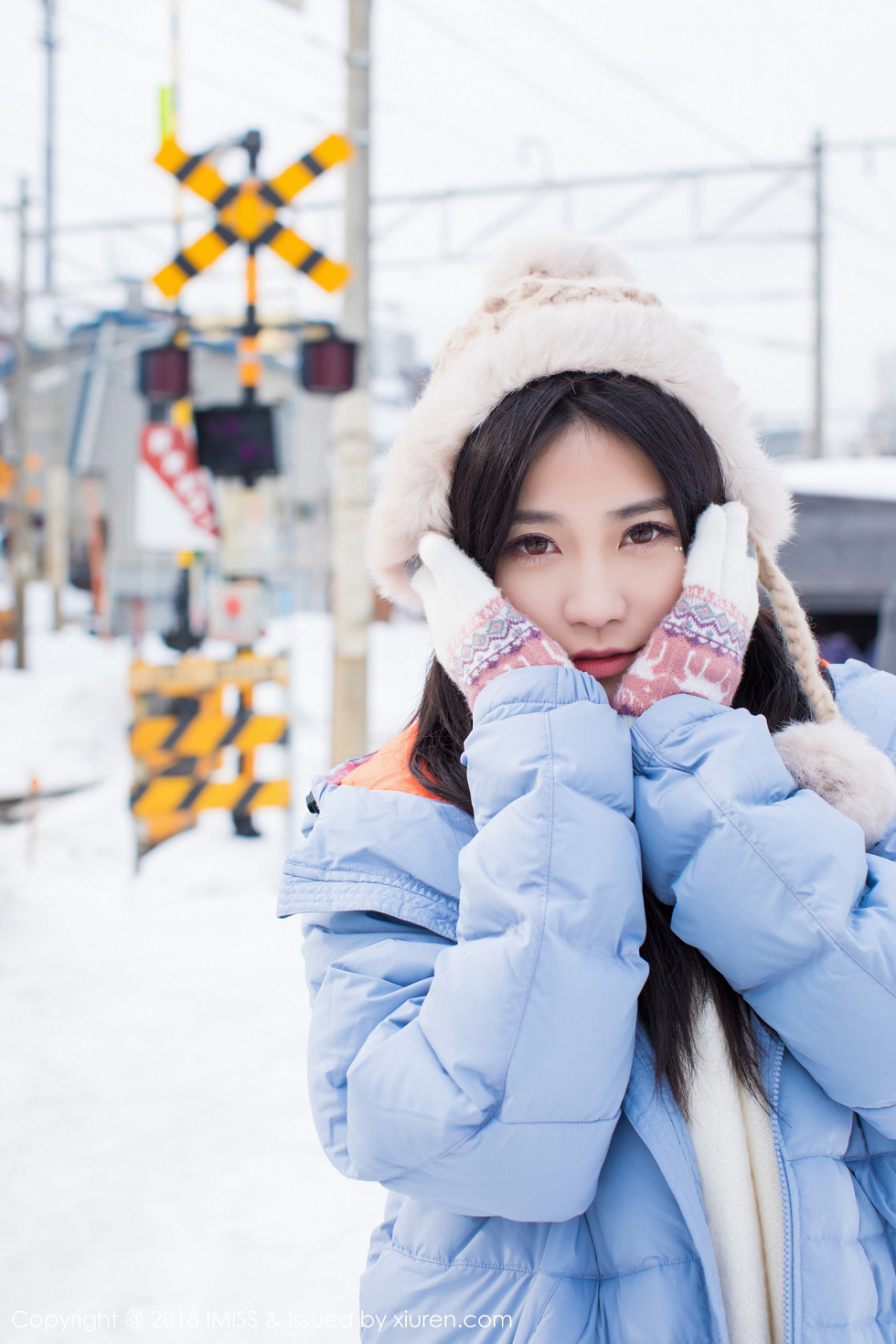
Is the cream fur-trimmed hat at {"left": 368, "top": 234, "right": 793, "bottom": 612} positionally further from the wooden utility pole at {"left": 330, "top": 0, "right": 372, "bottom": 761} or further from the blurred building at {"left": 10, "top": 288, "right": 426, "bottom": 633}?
the blurred building at {"left": 10, "top": 288, "right": 426, "bottom": 633}

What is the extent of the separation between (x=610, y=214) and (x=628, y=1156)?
32.5ft

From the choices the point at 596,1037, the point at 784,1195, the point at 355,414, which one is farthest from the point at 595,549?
the point at 355,414

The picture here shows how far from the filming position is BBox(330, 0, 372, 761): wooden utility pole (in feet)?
16.5

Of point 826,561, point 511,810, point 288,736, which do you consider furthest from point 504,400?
point 826,561

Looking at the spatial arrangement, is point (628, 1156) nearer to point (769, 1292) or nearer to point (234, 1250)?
point (769, 1292)

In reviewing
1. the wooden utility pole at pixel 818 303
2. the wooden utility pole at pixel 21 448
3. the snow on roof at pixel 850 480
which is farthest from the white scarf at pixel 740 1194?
the wooden utility pole at pixel 21 448

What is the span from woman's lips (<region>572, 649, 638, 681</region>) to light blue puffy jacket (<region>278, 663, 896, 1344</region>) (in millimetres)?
131

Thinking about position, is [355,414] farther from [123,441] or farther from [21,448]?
[123,441]

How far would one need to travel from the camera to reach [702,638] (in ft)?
3.53

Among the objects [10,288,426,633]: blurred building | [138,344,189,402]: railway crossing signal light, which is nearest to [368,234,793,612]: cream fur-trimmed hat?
[138,344,189,402]: railway crossing signal light

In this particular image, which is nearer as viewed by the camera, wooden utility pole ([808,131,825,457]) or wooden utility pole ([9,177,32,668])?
wooden utility pole ([808,131,825,457])

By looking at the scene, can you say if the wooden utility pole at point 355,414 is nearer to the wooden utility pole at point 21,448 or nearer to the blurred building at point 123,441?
the wooden utility pole at point 21,448

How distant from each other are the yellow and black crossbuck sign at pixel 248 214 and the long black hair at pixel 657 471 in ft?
12.7

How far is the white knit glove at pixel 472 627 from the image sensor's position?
1088mm
